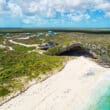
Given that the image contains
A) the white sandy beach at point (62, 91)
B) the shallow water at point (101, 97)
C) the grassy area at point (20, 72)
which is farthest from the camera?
→ the grassy area at point (20, 72)

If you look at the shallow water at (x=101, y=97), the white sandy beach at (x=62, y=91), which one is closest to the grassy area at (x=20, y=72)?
the white sandy beach at (x=62, y=91)

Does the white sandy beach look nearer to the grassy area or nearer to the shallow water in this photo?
the shallow water

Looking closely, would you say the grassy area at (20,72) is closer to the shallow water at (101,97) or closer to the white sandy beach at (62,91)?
the white sandy beach at (62,91)

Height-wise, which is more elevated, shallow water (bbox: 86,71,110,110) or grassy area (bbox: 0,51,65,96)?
grassy area (bbox: 0,51,65,96)

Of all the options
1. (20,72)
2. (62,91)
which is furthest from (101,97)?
(20,72)

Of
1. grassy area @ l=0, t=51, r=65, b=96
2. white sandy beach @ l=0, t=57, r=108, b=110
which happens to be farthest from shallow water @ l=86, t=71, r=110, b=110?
grassy area @ l=0, t=51, r=65, b=96

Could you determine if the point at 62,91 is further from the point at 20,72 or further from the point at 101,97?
the point at 20,72

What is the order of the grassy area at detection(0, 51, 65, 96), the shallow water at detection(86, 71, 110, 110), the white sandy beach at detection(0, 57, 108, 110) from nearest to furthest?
the white sandy beach at detection(0, 57, 108, 110) < the shallow water at detection(86, 71, 110, 110) < the grassy area at detection(0, 51, 65, 96)

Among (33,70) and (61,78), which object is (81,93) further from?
(33,70)

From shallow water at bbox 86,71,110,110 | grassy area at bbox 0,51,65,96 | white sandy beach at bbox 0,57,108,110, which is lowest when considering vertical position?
shallow water at bbox 86,71,110,110
